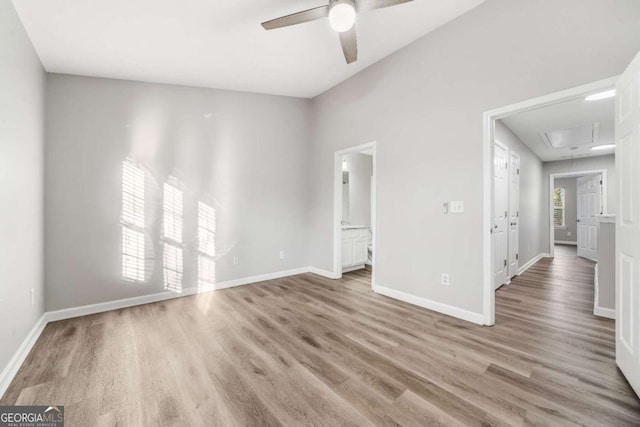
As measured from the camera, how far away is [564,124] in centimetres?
423

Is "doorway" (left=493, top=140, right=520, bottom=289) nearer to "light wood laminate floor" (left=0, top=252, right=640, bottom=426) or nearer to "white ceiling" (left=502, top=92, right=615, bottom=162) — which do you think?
"white ceiling" (left=502, top=92, right=615, bottom=162)

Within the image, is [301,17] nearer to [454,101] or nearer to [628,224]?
[454,101]

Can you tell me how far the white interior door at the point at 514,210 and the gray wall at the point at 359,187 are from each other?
2.49 meters

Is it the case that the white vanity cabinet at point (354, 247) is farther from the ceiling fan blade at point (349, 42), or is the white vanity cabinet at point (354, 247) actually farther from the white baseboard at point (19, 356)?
the white baseboard at point (19, 356)

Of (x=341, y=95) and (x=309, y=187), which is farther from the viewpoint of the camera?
(x=309, y=187)

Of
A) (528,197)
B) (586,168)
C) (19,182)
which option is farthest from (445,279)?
(586,168)

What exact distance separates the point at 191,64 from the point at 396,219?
3114 mm

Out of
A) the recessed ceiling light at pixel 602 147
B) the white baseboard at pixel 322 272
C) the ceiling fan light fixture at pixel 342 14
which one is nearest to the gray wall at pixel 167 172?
the white baseboard at pixel 322 272

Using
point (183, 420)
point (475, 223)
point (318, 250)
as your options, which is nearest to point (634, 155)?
point (475, 223)

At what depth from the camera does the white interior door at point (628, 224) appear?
5.23 feet

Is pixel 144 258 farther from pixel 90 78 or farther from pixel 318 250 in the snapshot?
pixel 318 250

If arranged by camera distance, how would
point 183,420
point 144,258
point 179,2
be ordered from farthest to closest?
point 144,258 → point 179,2 → point 183,420

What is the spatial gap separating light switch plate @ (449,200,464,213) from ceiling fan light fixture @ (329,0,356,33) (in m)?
1.98

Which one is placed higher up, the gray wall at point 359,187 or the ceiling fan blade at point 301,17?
the ceiling fan blade at point 301,17
